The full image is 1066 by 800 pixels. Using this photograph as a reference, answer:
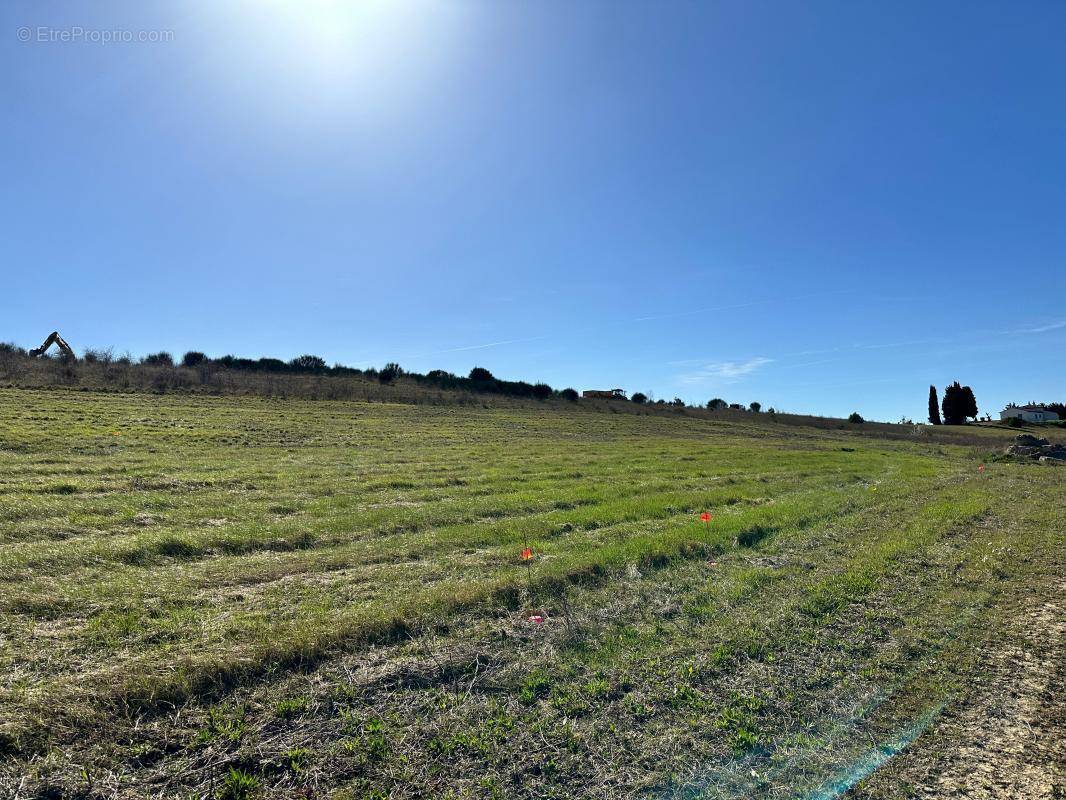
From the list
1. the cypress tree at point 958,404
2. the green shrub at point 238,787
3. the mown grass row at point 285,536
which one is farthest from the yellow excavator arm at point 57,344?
the cypress tree at point 958,404

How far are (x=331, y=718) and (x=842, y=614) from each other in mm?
5854

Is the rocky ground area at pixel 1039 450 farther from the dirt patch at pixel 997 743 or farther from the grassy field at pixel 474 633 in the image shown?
the dirt patch at pixel 997 743

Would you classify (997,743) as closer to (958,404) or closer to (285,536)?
(285,536)

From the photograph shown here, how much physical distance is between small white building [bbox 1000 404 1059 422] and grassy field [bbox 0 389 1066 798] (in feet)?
358

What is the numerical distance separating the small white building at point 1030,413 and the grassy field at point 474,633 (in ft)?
358

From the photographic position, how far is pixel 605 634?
579 cm

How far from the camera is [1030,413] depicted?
3826 inches

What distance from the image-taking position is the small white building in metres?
93.7

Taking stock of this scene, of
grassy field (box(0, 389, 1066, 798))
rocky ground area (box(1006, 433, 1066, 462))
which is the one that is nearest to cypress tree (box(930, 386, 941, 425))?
rocky ground area (box(1006, 433, 1066, 462))

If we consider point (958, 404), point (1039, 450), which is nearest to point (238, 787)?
point (1039, 450)

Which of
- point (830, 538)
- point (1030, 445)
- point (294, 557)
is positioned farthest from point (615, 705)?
point (1030, 445)

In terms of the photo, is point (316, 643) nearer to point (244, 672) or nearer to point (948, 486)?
point (244, 672)

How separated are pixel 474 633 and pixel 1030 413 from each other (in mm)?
130705

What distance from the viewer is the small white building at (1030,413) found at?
9369cm
